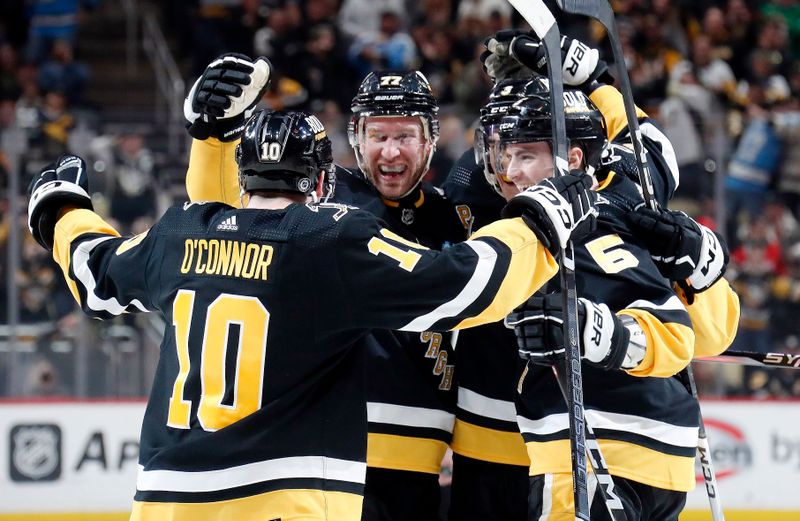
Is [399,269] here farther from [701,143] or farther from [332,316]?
[701,143]

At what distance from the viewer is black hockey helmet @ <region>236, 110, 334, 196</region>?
2.81m

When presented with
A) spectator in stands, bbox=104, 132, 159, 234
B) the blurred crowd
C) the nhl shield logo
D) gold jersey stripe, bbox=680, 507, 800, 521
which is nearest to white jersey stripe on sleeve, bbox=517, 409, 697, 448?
gold jersey stripe, bbox=680, 507, 800, 521

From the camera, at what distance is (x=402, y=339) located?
3.68 metres

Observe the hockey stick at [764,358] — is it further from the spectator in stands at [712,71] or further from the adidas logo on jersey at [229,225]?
the spectator in stands at [712,71]

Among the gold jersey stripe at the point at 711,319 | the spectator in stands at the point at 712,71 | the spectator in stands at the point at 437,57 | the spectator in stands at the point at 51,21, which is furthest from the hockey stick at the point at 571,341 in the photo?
the spectator in stands at the point at 51,21

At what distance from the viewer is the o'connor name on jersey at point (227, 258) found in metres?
2.69

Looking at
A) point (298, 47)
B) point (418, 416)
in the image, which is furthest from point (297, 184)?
point (298, 47)

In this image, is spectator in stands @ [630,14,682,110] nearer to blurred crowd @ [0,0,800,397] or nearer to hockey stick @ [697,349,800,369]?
blurred crowd @ [0,0,800,397]

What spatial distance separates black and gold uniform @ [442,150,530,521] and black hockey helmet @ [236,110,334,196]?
95 centimetres

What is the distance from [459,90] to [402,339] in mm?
5410

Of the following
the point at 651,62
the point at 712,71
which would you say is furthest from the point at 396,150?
the point at 712,71

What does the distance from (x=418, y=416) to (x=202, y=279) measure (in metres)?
1.12

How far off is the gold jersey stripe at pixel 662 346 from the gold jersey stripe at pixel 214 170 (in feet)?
3.78

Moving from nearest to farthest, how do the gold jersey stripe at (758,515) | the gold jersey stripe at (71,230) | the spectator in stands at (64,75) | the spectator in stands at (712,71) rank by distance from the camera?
the gold jersey stripe at (71,230) → the gold jersey stripe at (758,515) → the spectator in stands at (712,71) → the spectator in stands at (64,75)
